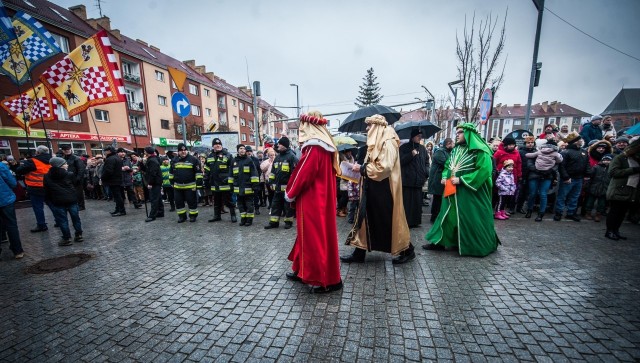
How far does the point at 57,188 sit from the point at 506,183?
1043cm

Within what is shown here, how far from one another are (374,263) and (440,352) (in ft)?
6.20

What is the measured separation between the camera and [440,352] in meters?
2.23

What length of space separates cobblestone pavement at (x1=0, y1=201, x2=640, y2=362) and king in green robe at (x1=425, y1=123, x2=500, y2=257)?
30 cm

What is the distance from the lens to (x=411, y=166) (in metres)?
5.78

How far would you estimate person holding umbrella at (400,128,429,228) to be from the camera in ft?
18.4

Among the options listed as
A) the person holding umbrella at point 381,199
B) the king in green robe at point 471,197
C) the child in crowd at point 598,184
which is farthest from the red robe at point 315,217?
the child in crowd at point 598,184

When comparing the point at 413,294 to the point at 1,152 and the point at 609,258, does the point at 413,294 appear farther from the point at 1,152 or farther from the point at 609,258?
the point at 1,152

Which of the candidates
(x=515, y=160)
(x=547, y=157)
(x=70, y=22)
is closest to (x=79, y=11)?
(x=70, y=22)

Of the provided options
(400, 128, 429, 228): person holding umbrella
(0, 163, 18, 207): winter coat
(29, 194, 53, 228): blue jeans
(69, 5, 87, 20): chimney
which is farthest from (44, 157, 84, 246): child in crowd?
(69, 5, 87, 20): chimney

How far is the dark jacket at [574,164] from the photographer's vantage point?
6230 mm

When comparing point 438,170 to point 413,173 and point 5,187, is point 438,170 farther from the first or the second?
point 5,187

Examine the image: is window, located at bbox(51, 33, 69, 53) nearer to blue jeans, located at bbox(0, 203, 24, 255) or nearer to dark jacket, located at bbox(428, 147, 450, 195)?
blue jeans, located at bbox(0, 203, 24, 255)

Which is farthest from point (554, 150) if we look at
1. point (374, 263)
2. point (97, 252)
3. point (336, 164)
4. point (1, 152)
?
point (1, 152)

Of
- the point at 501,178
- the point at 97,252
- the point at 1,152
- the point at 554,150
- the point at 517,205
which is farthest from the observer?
the point at 1,152
